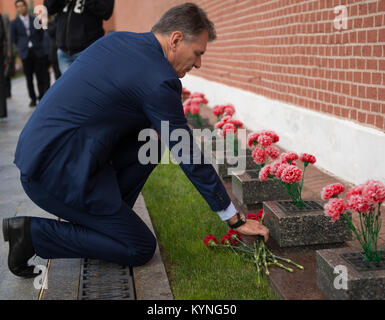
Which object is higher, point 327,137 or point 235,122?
point 235,122

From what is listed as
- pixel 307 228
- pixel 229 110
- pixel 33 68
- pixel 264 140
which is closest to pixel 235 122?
pixel 229 110

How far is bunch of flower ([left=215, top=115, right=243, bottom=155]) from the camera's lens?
182 inches

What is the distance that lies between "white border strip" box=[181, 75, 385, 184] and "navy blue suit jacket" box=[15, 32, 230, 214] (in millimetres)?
1933

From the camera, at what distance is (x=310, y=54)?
5.71 metres

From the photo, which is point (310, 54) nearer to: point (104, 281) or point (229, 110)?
point (229, 110)

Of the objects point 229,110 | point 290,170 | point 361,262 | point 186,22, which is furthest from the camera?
point 229,110


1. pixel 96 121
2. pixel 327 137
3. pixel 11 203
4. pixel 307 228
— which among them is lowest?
pixel 11 203

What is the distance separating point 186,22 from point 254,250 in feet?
4.82

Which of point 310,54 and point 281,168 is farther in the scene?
point 310,54

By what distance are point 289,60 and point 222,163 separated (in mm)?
2112

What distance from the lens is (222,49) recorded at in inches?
408

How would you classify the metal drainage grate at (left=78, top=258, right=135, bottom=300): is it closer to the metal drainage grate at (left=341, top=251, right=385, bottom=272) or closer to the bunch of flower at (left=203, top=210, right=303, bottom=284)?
the bunch of flower at (left=203, top=210, right=303, bottom=284)

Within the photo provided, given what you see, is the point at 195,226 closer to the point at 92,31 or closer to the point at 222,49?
the point at 92,31
